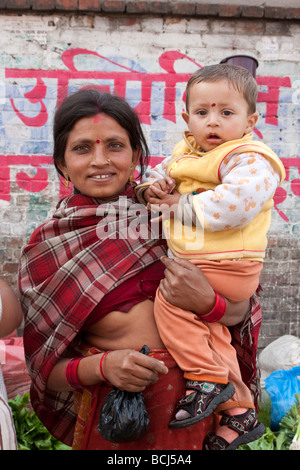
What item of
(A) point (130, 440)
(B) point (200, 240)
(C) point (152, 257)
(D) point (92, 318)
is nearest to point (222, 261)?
(B) point (200, 240)

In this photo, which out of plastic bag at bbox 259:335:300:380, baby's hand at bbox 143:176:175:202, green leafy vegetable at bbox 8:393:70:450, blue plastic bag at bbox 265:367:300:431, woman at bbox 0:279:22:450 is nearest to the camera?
woman at bbox 0:279:22:450

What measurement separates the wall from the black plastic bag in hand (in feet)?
9.14

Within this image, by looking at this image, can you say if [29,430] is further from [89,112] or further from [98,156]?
[89,112]

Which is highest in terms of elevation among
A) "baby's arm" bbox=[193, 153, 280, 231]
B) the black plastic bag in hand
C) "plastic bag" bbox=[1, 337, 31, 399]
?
"baby's arm" bbox=[193, 153, 280, 231]

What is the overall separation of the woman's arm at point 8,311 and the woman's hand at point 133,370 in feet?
1.30

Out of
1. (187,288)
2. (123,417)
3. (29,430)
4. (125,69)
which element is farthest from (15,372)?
(125,69)

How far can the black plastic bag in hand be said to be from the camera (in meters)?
1.56

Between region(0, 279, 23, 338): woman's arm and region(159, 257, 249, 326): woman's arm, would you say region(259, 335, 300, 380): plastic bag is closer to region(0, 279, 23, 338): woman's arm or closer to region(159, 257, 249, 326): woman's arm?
region(159, 257, 249, 326): woman's arm

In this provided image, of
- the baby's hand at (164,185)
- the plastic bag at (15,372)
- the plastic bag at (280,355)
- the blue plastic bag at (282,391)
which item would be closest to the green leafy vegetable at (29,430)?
the plastic bag at (15,372)

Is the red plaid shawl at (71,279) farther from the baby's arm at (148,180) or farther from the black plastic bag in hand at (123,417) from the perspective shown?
the black plastic bag in hand at (123,417)

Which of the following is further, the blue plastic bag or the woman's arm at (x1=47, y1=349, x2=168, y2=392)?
the blue plastic bag

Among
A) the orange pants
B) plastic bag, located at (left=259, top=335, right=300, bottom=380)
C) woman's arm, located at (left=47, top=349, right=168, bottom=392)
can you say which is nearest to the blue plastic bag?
plastic bag, located at (left=259, top=335, right=300, bottom=380)

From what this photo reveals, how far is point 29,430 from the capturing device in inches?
117

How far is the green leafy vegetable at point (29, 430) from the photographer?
2.97m
